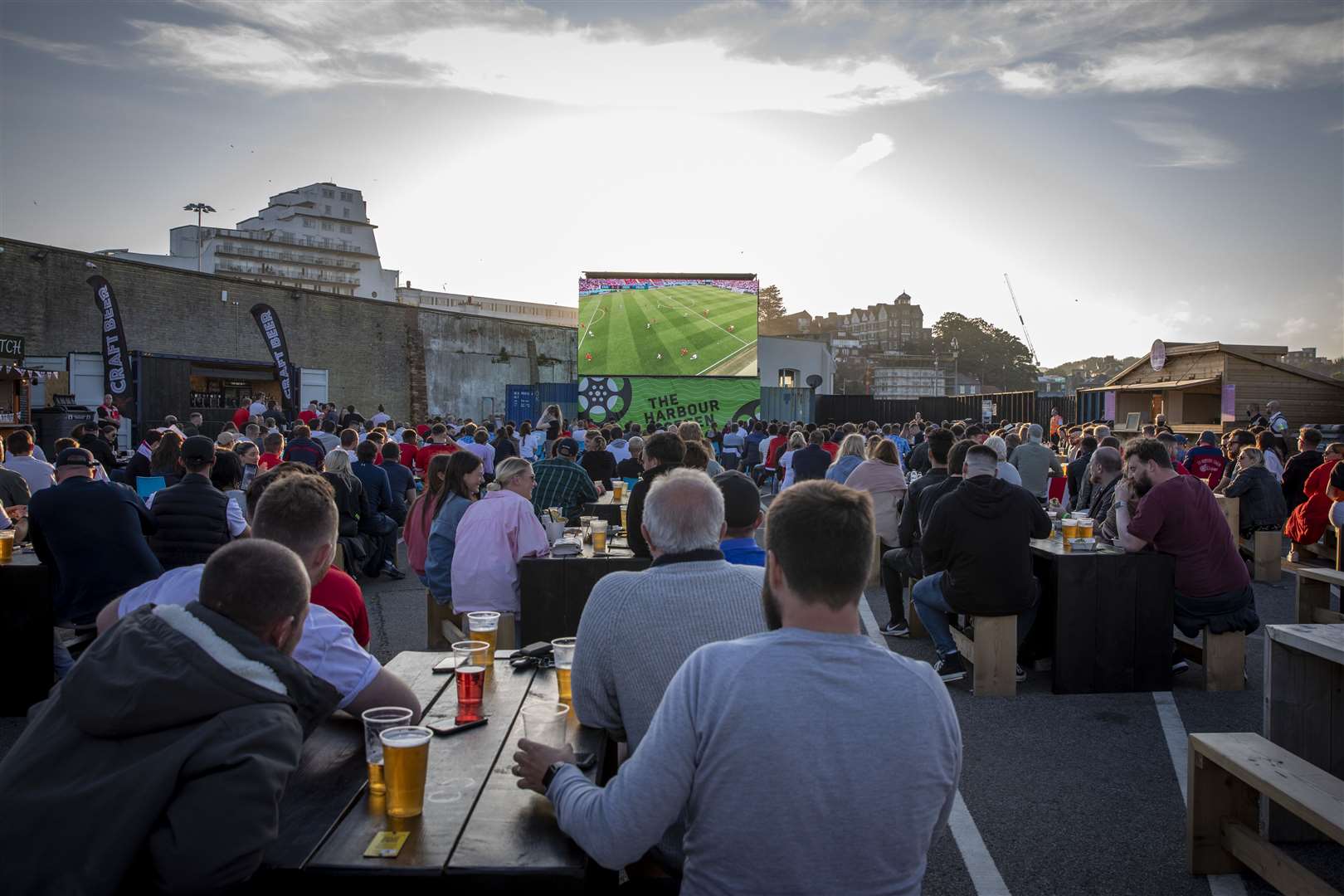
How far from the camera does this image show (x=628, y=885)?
2367mm

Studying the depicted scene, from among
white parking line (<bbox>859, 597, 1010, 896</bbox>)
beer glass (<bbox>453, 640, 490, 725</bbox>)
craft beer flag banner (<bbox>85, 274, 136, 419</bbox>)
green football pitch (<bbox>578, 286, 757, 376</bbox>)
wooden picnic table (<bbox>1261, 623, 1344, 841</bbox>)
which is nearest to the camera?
beer glass (<bbox>453, 640, 490, 725</bbox>)

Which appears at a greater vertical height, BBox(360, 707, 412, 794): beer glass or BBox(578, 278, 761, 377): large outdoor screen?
BBox(578, 278, 761, 377): large outdoor screen

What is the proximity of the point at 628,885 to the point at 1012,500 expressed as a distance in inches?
154

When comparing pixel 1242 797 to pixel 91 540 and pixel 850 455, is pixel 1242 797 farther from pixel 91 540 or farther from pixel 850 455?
pixel 850 455

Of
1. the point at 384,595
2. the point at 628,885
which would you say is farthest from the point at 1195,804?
the point at 384,595

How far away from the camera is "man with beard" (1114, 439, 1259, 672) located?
5527 mm

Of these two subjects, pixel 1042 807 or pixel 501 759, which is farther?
pixel 1042 807

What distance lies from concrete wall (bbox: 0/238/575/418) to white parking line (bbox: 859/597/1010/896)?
1023 inches

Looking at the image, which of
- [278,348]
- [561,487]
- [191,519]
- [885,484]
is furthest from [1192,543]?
[278,348]

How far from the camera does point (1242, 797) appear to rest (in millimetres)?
3549

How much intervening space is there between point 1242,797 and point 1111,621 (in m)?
2.21

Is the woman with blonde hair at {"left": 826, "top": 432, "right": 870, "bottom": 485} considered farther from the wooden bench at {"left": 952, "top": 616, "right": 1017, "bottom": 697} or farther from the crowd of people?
the crowd of people

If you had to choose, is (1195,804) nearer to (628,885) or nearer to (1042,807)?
(1042,807)

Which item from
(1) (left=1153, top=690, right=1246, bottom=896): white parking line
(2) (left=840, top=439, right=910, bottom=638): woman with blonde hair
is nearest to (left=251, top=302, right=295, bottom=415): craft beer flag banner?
(2) (left=840, top=439, right=910, bottom=638): woman with blonde hair
